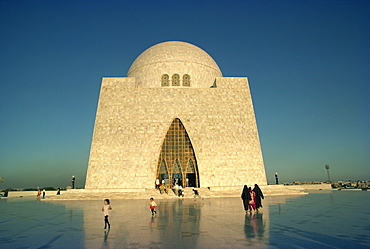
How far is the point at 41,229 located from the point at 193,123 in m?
14.0

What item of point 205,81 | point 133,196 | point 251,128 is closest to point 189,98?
point 205,81

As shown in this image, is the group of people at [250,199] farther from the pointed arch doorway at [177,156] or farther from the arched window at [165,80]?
the arched window at [165,80]

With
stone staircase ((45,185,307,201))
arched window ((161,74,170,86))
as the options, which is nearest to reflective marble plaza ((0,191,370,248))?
stone staircase ((45,185,307,201))

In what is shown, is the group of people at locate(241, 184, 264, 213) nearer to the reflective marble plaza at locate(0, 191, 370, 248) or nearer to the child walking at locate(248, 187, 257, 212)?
the child walking at locate(248, 187, 257, 212)

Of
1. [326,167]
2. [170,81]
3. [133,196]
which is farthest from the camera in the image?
[326,167]

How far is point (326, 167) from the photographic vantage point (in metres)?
25.4

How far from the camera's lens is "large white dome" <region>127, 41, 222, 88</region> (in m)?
21.8

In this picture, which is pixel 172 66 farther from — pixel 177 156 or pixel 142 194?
pixel 142 194

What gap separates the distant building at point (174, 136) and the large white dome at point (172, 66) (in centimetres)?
146

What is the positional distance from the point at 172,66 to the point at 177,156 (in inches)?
335

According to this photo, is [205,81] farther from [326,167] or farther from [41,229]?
[41,229]

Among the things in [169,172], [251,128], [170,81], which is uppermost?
[170,81]

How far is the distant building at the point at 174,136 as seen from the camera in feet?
57.1

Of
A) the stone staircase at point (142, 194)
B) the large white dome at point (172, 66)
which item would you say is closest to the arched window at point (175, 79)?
the large white dome at point (172, 66)
